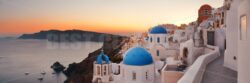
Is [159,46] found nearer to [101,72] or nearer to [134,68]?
[101,72]

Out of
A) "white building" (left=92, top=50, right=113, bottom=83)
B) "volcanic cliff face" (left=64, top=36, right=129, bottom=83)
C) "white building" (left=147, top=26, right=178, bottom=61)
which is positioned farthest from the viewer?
"volcanic cliff face" (left=64, top=36, right=129, bottom=83)

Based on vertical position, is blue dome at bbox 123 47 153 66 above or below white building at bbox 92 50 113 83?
above

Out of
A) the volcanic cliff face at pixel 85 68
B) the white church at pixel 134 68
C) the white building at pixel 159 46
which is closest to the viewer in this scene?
the white church at pixel 134 68

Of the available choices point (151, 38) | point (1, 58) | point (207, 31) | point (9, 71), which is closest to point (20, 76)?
point (9, 71)

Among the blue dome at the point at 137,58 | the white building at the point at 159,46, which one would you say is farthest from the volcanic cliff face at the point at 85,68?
the blue dome at the point at 137,58

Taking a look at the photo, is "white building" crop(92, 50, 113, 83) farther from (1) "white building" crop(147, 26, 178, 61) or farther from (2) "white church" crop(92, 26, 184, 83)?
(1) "white building" crop(147, 26, 178, 61)

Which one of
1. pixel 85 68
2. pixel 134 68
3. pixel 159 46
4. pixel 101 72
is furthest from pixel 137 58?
pixel 85 68

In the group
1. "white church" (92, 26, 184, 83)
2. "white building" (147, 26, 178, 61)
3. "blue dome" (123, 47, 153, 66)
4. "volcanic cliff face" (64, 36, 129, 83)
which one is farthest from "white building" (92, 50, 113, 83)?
"volcanic cliff face" (64, 36, 129, 83)

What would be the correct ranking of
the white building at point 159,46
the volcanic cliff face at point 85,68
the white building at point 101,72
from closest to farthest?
the white building at point 101,72
the white building at point 159,46
the volcanic cliff face at point 85,68

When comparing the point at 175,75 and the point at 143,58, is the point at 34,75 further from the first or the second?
the point at 175,75

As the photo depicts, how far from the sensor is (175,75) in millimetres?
7875

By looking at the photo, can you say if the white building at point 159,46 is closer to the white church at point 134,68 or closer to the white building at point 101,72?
the white church at point 134,68

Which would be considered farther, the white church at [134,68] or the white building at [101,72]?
the white building at [101,72]

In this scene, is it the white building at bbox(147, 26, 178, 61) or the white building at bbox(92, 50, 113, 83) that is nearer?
the white building at bbox(92, 50, 113, 83)
